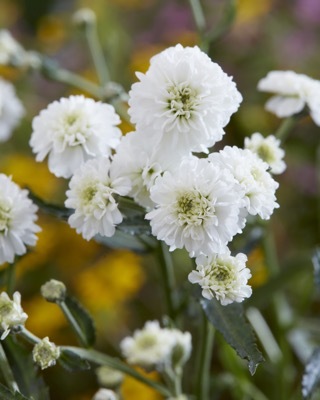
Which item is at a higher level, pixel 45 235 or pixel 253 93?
pixel 253 93

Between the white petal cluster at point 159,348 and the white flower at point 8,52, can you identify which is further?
the white flower at point 8,52

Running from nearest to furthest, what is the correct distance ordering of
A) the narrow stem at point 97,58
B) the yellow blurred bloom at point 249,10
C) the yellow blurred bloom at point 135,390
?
the narrow stem at point 97,58
the yellow blurred bloom at point 135,390
the yellow blurred bloom at point 249,10

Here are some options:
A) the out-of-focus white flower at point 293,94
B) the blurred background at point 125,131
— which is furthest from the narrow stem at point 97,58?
the out-of-focus white flower at point 293,94

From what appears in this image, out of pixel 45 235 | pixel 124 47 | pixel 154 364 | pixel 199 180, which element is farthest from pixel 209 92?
pixel 124 47

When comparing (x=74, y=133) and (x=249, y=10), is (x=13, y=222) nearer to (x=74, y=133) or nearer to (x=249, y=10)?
(x=74, y=133)

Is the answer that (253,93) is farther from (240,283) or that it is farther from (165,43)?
(240,283)

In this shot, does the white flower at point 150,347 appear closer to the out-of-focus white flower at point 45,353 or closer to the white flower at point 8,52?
the out-of-focus white flower at point 45,353
